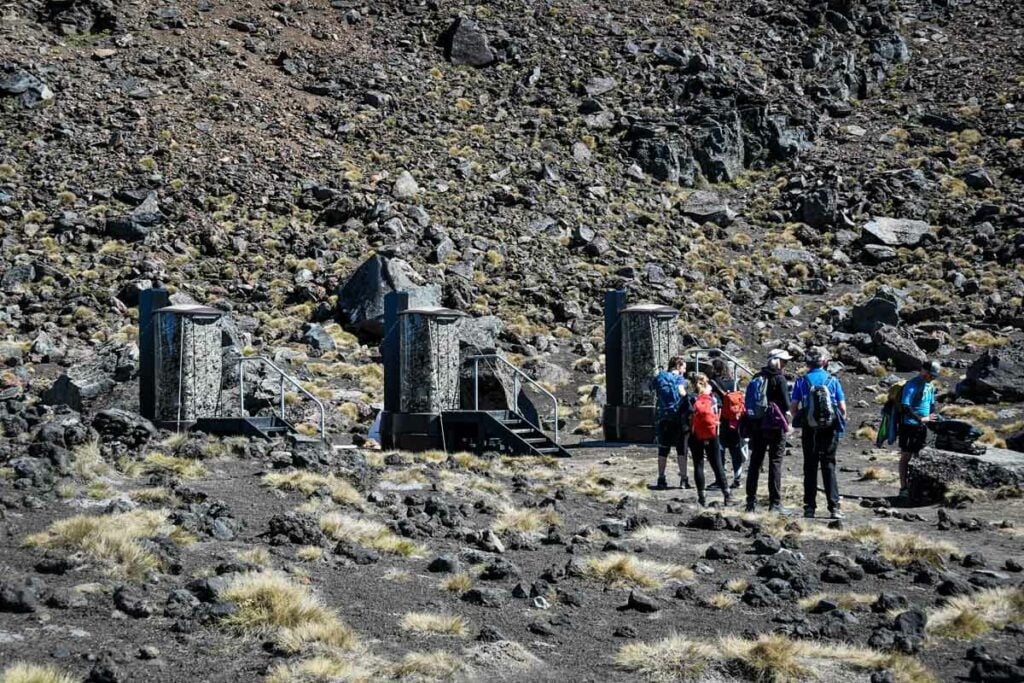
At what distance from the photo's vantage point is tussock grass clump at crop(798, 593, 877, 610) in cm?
805

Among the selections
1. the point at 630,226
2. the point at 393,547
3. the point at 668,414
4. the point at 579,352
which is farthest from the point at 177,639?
the point at 630,226

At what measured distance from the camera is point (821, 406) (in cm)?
1097

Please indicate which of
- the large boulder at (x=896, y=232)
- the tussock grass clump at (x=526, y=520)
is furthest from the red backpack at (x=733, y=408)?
the large boulder at (x=896, y=232)

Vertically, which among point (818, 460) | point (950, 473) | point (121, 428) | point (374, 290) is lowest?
point (950, 473)

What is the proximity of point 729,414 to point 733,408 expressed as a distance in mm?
124

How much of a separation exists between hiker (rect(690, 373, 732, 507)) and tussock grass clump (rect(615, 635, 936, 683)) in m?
5.25

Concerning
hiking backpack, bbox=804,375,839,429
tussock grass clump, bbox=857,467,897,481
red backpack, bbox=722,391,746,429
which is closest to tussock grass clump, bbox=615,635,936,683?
hiking backpack, bbox=804,375,839,429

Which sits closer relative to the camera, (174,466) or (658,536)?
(658,536)

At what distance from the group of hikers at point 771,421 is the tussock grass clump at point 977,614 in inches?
120

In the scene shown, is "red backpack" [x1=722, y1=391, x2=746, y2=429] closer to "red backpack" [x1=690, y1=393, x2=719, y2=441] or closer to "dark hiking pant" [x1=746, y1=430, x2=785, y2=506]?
"red backpack" [x1=690, y1=393, x2=719, y2=441]

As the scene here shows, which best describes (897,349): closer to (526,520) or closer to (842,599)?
(526,520)

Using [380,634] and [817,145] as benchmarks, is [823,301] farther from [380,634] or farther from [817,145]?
[380,634]

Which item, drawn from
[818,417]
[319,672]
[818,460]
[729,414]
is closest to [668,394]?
[729,414]

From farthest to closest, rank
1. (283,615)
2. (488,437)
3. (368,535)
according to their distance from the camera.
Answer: (488,437)
(368,535)
(283,615)
